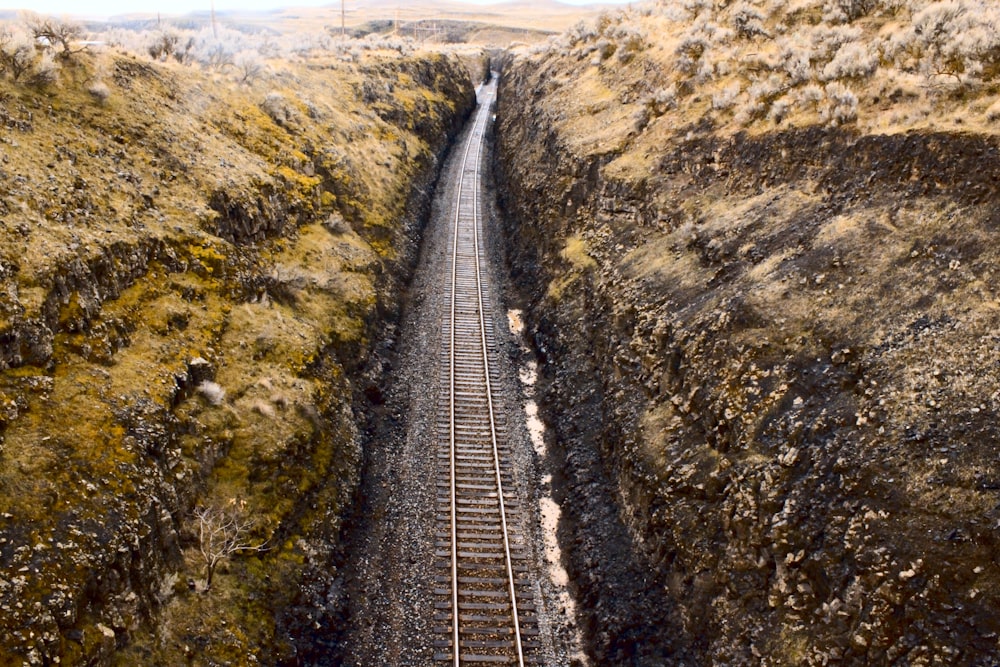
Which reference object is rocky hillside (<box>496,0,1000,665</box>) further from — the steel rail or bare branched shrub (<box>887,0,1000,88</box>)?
the steel rail

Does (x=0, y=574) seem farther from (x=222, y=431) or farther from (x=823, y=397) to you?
(x=823, y=397)

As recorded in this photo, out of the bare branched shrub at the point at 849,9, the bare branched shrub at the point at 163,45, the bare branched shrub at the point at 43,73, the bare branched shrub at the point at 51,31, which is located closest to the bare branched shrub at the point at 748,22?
the bare branched shrub at the point at 849,9

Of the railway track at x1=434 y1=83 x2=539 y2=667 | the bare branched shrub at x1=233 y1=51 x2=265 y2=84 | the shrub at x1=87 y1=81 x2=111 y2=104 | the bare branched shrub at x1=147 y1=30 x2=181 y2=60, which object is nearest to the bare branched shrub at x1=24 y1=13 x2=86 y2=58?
the shrub at x1=87 y1=81 x2=111 y2=104

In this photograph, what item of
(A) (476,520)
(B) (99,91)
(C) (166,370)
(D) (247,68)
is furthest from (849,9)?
(B) (99,91)

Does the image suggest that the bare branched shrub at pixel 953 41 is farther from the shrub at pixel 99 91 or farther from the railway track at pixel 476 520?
the shrub at pixel 99 91

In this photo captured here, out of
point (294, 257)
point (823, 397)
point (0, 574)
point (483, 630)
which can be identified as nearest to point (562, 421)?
point (483, 630)
